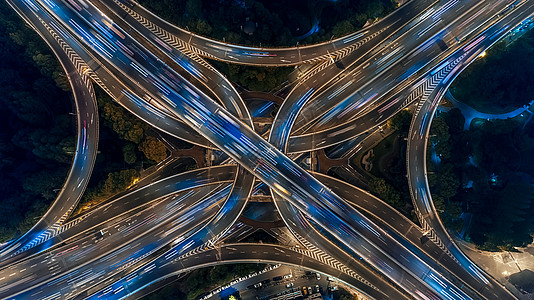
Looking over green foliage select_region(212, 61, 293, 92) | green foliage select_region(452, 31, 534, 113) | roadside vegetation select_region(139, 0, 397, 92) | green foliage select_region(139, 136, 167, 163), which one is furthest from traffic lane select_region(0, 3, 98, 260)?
green foliage select_region(452, 31, 534, 113)

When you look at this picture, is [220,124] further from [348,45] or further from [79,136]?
[348,45]

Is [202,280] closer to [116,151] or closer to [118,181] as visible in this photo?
[118,181]

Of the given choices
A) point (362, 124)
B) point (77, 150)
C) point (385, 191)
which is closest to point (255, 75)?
point (362, 124)

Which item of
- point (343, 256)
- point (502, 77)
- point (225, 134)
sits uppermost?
point (502, 77)

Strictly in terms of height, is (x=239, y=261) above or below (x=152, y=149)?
below

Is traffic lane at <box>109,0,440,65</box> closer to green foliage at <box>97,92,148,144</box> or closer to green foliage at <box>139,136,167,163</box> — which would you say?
green foliage at <box>97,92,148,144</box>

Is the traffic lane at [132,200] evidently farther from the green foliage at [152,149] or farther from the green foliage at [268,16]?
the green foliage at [268,16]
